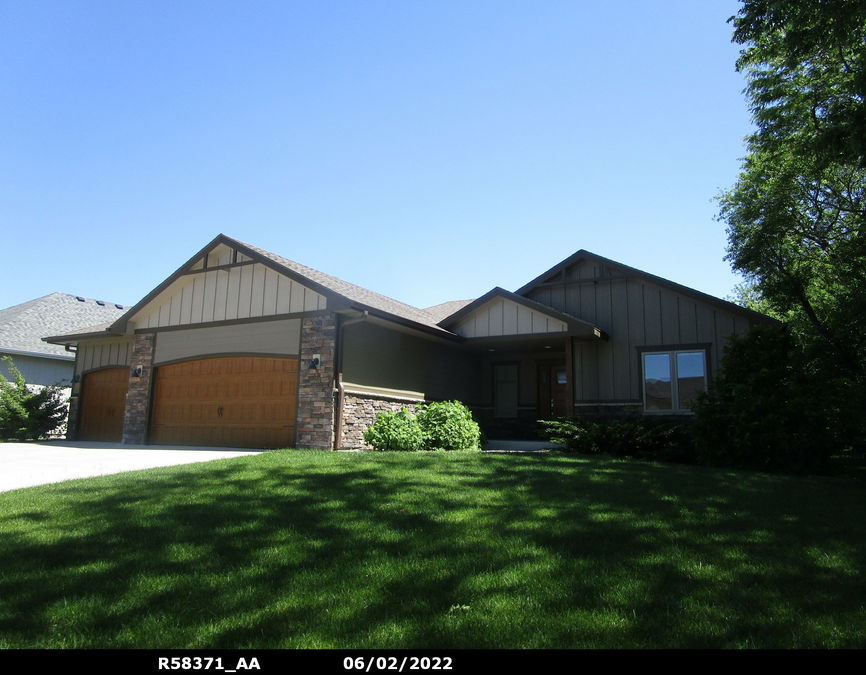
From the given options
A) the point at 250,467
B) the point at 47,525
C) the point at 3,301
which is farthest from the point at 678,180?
the point at 3,301

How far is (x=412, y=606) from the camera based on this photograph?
336cm

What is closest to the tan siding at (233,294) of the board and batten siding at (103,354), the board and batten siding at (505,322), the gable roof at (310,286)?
the gable roof at (310,286)

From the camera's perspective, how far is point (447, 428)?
12219 millimetres

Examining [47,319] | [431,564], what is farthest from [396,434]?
[47,319]

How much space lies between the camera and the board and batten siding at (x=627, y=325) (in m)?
13.9

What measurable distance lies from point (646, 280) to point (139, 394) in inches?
528

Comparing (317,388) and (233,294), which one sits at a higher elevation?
(233,294)

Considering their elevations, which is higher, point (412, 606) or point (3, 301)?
point (3, 301)

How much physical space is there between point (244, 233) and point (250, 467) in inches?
309

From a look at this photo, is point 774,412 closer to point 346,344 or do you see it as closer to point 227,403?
point 346,344

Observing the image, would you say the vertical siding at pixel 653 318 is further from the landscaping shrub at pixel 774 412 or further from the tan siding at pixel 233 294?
the tan siding at pixel 233 294

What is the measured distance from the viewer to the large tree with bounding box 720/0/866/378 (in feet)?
24.9

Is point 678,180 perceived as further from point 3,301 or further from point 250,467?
point 3,301

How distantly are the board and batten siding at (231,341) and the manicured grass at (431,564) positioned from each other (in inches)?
257
